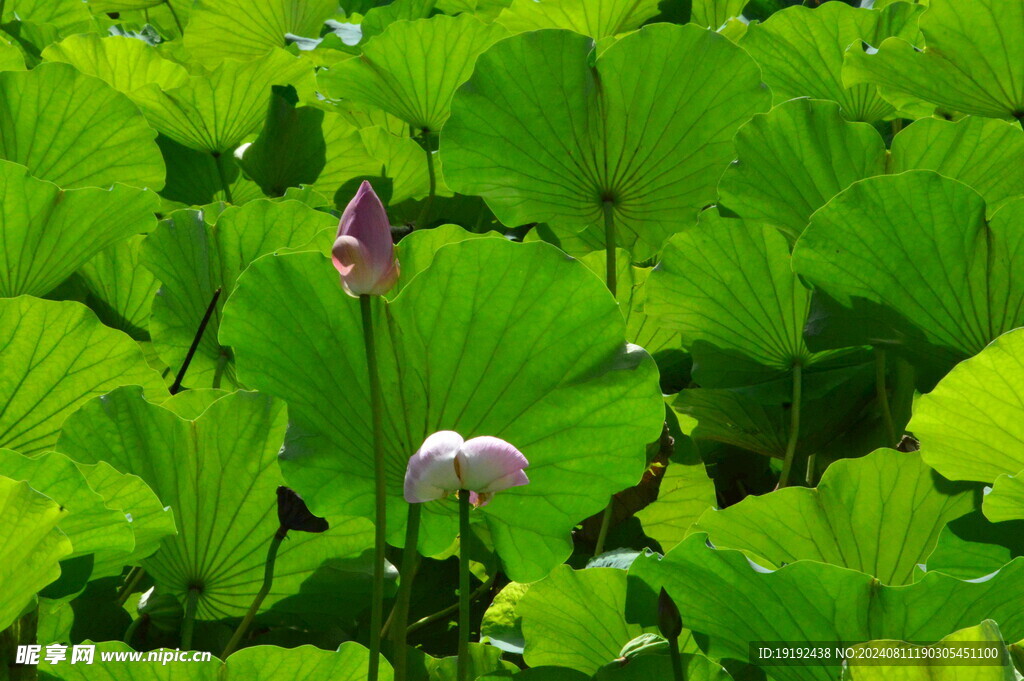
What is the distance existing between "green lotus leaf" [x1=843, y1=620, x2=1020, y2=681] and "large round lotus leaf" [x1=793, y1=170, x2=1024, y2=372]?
0.27 metres

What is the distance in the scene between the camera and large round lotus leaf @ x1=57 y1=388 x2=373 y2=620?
591 mm

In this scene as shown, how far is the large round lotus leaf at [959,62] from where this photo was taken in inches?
31.5

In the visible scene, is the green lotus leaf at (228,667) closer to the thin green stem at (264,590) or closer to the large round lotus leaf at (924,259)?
the thin green stem at (264,590)

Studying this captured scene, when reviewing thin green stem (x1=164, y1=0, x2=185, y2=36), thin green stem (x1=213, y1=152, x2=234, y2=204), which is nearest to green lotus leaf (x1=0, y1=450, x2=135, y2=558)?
thin green stem (x1=213, y1=152, x2=234, y2=204)

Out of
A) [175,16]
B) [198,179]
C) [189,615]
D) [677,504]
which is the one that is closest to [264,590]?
[189,615]

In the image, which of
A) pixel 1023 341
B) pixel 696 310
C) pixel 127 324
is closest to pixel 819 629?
pixel 1023 341

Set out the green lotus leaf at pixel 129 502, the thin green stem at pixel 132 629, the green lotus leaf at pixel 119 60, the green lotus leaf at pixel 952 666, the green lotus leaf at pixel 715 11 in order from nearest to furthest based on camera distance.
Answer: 1. the green lotus leaf at pixel 952 666
2. the green lotus leaf at pixel 129 502
3. the thin green stem at pixel 132 629
4. the green lotus leaf at pixel 119 60
5. the green lotus leaf at pixel 715 11

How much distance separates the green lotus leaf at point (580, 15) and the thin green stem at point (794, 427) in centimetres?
48

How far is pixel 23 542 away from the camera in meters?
0.44

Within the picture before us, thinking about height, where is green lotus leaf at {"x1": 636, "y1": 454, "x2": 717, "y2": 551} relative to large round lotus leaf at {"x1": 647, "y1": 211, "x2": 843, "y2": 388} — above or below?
below

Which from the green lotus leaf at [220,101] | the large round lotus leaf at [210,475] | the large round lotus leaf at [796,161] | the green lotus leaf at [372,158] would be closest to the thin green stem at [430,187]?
the green lotus leaf at [372,158]

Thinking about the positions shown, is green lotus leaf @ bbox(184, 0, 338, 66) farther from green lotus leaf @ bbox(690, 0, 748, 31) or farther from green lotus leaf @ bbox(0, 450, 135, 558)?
green lotus leaf @ bbox(0, 450, 135, 558)

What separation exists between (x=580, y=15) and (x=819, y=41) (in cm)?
26

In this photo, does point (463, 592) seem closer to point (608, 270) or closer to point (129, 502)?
point (129, 502)
